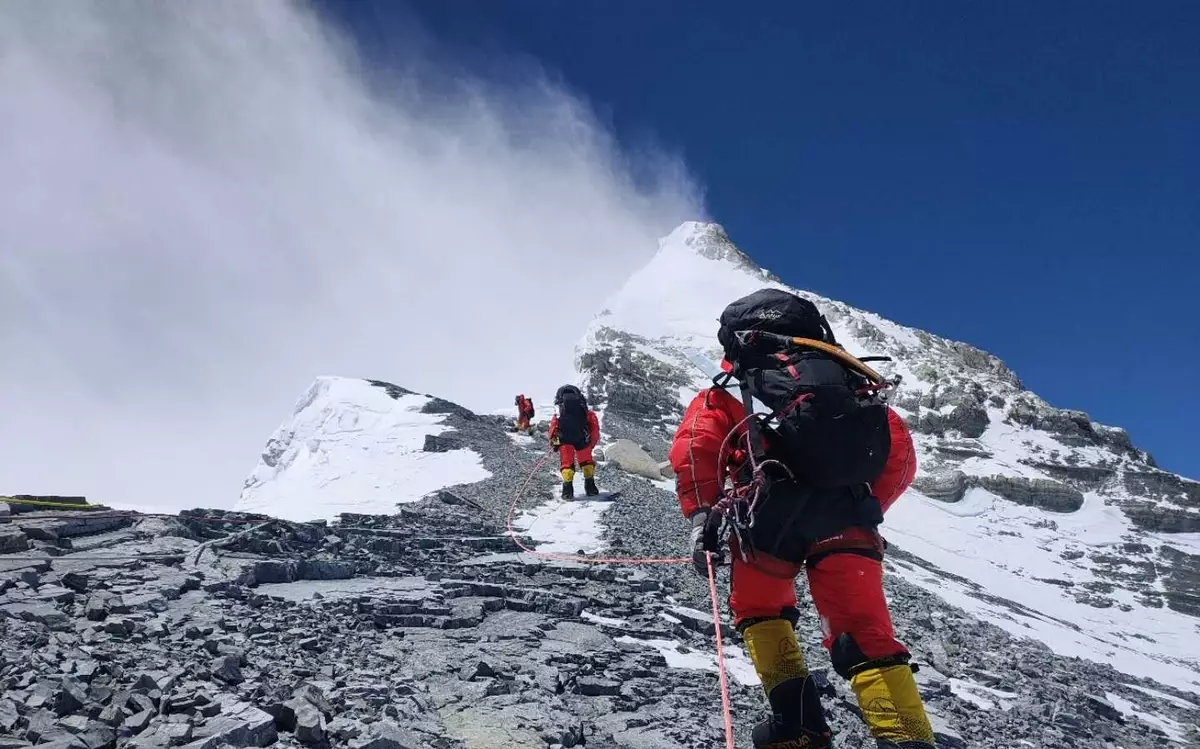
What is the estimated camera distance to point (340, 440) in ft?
96.8

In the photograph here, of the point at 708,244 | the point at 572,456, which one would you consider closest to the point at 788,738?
the point at 572,456

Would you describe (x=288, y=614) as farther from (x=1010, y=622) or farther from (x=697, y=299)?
(x=697, y=299)

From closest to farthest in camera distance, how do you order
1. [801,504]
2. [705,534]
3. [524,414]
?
[801,504] → [705,534] → [524,414]

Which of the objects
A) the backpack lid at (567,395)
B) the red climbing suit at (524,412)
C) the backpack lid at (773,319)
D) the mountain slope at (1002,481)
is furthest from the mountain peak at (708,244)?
the backpack lid at (773,319)

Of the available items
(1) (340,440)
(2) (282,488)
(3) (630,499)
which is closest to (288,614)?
(3) (630,499)

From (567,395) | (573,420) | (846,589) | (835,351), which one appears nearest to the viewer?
(846,589)

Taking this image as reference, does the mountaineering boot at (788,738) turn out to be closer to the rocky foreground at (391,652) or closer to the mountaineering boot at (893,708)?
the mountaineering boot at (893,708)

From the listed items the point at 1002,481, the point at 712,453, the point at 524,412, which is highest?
the point at 1002,481

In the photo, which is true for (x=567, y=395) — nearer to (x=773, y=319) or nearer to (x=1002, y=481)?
(x=773, y=319)

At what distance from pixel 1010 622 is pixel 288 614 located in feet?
64.7

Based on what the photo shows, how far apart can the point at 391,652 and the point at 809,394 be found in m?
4.11

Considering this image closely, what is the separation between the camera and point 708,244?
107m

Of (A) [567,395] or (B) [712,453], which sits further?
(A) [567,395]

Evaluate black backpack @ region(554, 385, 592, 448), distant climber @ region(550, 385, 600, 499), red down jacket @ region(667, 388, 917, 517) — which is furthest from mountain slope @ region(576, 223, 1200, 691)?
red down jacket @ region(667, 388, 917, 517)
